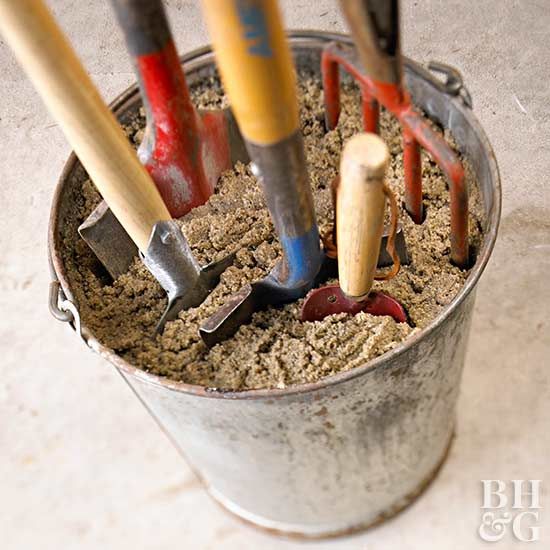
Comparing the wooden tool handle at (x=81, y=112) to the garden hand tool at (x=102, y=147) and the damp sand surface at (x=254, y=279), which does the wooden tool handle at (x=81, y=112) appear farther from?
the damp sand surface at (x=254, y=279)

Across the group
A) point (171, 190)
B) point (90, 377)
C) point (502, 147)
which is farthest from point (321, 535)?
point (502, 147)

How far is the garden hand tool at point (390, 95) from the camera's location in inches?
18.5

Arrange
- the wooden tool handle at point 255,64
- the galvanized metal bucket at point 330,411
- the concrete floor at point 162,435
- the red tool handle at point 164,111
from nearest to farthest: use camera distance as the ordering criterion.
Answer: the wooden tool handle at point 255,64, the red tool handle at point 164,111, the galvanized metal bucket at point 330,411, the concrete floor at point 162,435

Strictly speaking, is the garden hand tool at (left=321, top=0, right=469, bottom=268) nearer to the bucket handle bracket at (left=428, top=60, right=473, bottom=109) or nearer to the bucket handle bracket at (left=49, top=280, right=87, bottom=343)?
the bucket handle bracket at (left=428, top=60, right=473, bottom=109)

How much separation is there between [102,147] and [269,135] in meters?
0.13

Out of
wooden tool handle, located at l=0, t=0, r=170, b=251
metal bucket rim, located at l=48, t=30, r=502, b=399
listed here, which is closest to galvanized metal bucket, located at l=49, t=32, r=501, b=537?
metal bucket rim, located at l=48, t=30, r=502, b=399

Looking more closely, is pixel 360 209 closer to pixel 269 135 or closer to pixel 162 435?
pixel 269 135

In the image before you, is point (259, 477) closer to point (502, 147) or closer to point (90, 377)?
point (90, 377)

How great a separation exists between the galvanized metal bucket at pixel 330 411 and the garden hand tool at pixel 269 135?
3.6 inches

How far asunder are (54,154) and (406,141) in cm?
86

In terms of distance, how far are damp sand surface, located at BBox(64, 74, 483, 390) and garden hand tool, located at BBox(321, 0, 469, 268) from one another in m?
0.03

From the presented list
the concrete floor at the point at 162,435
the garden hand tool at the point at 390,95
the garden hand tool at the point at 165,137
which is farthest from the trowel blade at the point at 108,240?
the concrete floor at the point at 162,435

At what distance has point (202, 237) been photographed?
2.45 ft

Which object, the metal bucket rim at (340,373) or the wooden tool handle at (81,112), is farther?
the metal bucket rim at (340,373)
